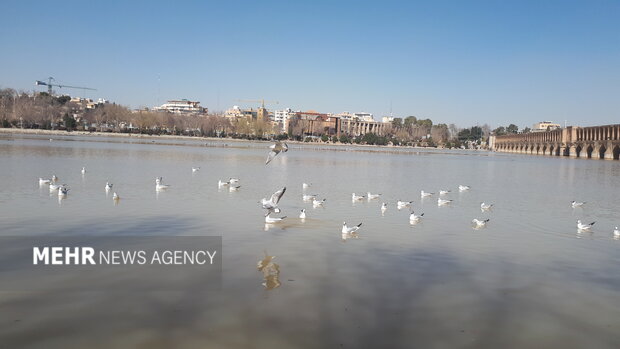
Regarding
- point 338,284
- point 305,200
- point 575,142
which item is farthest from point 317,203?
point 575,142

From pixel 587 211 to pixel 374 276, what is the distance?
13550 mm

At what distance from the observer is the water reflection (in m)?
7.84

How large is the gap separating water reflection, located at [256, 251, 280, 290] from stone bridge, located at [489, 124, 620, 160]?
79279 mm

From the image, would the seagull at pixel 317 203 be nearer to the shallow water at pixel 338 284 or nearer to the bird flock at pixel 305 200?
the bird flock at pixel 305 200

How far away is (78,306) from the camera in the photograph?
663cm

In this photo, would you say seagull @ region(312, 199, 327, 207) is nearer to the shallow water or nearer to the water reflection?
the shallow water

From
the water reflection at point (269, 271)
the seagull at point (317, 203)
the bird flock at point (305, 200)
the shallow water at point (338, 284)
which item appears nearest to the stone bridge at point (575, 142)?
the bird flock at point (305, 200)

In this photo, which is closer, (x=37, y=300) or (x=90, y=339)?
(x=90, y=339)

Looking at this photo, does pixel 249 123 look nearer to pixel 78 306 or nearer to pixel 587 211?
pixel 587 211

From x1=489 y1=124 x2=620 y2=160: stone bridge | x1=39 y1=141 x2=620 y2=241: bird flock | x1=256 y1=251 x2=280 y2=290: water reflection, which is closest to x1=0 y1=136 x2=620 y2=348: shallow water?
x1=256 y1=251 x2=280 y2=290: water reflection

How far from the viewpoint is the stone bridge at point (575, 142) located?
7956 cm

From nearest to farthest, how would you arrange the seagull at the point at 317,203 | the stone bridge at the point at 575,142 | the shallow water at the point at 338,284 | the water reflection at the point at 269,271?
the shallow water at the point at 338,284 < the water reflection at the point at 269,271 < the seagull at the point at 317,203 < the stone bridge at the point at 575,142

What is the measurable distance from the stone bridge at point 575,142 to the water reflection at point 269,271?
260 feet

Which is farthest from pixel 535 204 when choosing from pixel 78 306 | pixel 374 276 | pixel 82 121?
→ pixel 82 121
